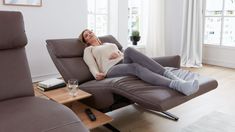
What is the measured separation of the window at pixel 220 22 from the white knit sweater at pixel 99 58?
2.78 m

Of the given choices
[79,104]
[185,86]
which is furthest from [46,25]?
[185,86]

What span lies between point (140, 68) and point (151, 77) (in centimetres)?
15

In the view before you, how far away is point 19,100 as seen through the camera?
1.56 metres

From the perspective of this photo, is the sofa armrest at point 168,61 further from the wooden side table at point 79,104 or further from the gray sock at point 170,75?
the wooden side table at point 79,104

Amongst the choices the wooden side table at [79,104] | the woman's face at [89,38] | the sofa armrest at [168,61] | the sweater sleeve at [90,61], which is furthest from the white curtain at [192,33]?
the wooden side table at [79,104]

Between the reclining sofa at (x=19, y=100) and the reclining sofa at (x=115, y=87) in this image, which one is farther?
the reclining sofa at (x=115, y=87)

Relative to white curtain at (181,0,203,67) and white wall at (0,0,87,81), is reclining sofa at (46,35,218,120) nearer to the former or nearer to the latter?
white wall at (0,0,87,81)

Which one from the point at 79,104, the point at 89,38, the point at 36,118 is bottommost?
the point at 79,104

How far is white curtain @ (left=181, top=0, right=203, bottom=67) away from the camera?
454 cm

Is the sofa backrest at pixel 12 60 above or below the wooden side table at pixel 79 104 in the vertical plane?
above

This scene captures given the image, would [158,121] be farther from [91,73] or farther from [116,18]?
[116,18]

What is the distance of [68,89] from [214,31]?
356 cm

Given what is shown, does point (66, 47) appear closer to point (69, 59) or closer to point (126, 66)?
point (69, 59)

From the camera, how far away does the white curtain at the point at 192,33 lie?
14.9 ft
